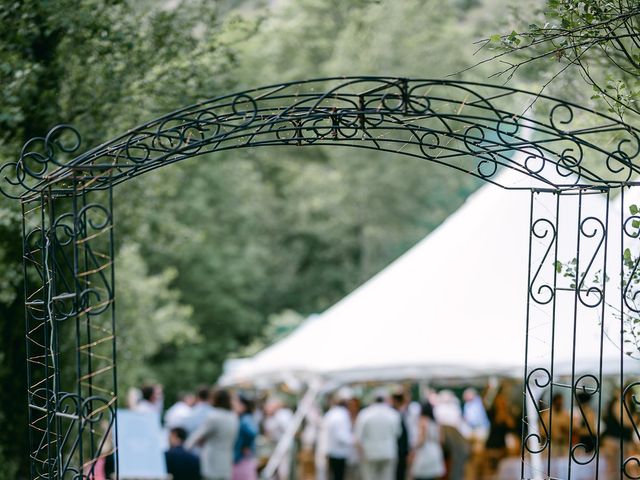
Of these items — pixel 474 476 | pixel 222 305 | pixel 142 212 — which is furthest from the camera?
pixel 222 305

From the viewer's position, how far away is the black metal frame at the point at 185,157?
505 centimetres

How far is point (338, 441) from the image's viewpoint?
1287 centimetres

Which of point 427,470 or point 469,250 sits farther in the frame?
point 427,470

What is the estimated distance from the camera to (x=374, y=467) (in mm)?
12352

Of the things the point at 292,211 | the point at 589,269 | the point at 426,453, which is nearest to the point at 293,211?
the point at 292,211

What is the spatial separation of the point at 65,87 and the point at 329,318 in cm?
475

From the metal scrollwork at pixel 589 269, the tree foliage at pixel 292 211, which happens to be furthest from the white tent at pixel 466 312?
the tree foliage at pixel 292 211

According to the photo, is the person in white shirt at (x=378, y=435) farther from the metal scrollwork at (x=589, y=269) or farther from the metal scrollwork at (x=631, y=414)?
the metal scrollwork at (x=589, y=269)

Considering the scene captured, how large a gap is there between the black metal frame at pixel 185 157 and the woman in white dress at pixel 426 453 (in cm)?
114

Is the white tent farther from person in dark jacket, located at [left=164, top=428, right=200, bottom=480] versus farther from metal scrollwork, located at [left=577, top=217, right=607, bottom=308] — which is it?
person in dark jacket, located at [left=164, top=428, right=200, bottom=480]

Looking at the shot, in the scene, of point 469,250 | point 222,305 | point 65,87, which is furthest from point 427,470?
point 222,305

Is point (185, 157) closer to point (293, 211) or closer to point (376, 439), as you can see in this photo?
point (376, 439)

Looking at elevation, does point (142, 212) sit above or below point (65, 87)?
below

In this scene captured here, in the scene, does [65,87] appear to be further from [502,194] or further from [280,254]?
[280,254]
